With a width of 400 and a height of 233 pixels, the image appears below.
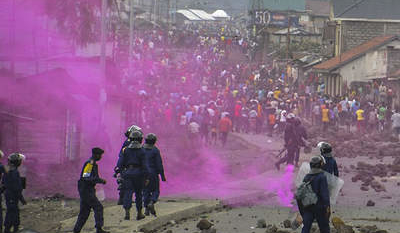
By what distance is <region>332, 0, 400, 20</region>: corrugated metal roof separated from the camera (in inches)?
2216

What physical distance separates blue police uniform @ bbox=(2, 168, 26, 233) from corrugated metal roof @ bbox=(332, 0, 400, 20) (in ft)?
150

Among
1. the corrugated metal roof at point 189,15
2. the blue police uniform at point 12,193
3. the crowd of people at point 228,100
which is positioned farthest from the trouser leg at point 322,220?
the corrugated metal roof at point 189,15

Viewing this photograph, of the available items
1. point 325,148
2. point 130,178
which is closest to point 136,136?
point 130,178

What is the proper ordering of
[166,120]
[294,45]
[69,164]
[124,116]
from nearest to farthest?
[69,164], [124,116], [166,120], [294,45]

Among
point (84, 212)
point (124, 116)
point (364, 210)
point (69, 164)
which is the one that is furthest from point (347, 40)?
point (84, 212)

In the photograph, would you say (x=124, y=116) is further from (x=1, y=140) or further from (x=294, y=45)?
(x=294, y=45)

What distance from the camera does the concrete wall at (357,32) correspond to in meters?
56.2

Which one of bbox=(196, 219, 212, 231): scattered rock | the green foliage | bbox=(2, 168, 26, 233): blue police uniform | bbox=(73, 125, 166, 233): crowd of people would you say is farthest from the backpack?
the green foliage

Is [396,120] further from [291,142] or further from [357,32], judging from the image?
[357,32]

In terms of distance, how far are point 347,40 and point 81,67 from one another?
32.8 m

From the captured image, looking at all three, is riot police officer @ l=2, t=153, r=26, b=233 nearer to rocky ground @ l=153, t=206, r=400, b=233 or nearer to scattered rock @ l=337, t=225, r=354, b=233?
rocky ground @ l=153, t=206, r=400, b=233

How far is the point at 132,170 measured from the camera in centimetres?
1297

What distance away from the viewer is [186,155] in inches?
1040

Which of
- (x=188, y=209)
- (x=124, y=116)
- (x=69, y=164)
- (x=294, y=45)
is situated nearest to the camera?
(x=188, y=209)
